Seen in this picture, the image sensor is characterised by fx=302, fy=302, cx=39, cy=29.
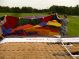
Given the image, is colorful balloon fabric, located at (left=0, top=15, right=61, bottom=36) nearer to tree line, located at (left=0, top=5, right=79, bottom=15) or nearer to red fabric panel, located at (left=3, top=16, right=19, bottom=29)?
red fabric panel, located at (left=3, top=16, right=19, bottom=29)

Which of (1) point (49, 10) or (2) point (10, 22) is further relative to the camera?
(1) point (49, 10)

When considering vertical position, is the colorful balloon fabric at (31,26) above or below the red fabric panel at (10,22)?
below

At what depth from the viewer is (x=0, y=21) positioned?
13.5 m

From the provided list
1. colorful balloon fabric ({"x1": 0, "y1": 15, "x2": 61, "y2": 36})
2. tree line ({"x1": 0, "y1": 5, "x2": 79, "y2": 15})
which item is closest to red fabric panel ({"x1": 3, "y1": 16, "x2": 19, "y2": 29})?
colorful balloon fabric ({"x1": 0, "y1": 15, "x2": 61, "y2": 36})

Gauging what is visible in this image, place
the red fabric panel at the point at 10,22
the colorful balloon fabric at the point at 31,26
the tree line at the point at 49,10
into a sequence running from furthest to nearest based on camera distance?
the tree line at the point at 49,10 < the red fabric panel at the point at 10,22 < the colorful balloon fabric at the point at 31,26

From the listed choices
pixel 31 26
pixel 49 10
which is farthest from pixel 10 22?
pixel 49 10

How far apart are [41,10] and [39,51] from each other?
40202 millimetres

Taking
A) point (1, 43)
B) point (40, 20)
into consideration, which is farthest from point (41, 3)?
point (1, 43)

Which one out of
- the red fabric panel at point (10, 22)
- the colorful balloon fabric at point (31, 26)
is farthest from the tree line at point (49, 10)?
the red fabric panel at point (10, 22)

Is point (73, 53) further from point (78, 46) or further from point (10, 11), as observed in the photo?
point (10, 11)

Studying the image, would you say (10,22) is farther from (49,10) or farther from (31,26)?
(49,10)

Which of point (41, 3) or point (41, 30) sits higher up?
point (41, 30)

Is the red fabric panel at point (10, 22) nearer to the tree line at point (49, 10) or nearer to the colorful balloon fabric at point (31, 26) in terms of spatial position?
the colorful balloon fabric at point (31, 26)

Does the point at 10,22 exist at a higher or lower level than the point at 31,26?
higher
